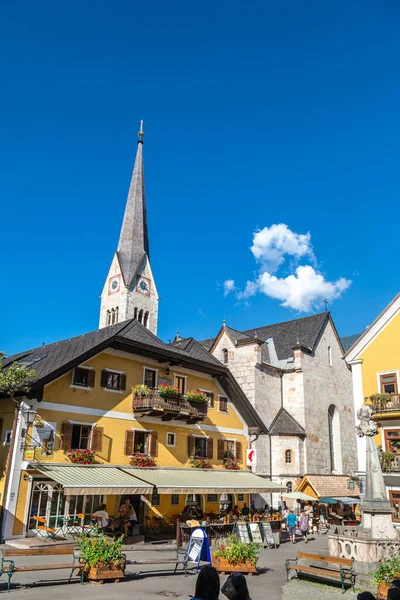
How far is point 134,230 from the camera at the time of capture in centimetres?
7412

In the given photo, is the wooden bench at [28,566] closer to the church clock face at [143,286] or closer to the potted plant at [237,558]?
the potted plant at [237,558]

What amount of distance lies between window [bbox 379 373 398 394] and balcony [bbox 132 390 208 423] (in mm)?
10053

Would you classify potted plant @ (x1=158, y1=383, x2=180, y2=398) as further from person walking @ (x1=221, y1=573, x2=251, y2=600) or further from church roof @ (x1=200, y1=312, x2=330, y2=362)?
person walking @ (x1=221, y1=573, x2=251, y2=600)

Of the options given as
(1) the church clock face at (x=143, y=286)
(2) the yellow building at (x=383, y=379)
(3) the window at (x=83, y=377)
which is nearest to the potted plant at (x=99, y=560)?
(3) the window at (x=83, y=377)

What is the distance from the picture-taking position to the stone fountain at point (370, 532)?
13.6m

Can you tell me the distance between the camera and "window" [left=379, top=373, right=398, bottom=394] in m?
27.9

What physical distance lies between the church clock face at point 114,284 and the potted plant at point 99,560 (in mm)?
58121

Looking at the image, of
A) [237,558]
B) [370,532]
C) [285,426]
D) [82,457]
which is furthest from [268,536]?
[285,426]

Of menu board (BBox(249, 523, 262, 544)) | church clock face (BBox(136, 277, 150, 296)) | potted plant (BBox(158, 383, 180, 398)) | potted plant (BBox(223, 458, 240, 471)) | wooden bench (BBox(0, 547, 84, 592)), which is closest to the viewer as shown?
wooden bench (BBox(0, 547, 84, 592))

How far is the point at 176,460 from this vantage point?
26.3m

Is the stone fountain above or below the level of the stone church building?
below

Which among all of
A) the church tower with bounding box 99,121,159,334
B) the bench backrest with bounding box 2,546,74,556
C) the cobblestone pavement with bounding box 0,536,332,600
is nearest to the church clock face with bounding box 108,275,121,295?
the church tower with bounding box 99,121,159,334

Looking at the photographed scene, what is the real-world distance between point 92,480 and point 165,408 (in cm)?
579

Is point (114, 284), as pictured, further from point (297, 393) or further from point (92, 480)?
point (92, 480)
